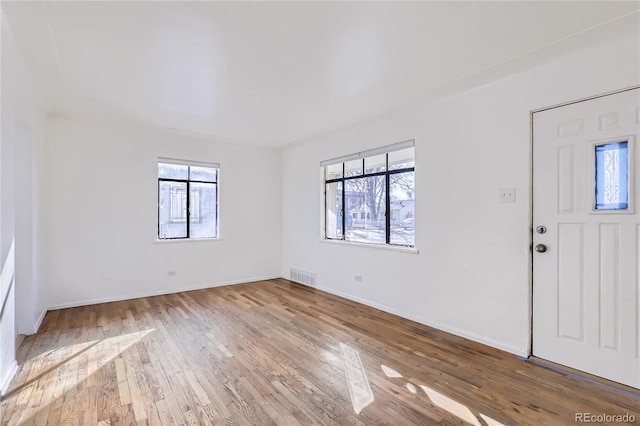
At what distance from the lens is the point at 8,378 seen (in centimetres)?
230

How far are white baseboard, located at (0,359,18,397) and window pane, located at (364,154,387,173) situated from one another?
163 inches

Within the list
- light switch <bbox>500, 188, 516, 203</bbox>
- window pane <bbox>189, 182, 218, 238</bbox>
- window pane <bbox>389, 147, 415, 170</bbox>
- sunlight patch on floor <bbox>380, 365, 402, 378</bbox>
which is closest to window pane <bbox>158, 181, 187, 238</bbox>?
window pane <bbox>189, 182, 218, 238</bbox>

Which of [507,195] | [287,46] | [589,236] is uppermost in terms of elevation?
[287,46]

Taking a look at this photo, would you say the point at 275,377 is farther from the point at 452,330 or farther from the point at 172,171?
the point at 172,171

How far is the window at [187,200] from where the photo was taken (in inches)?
197

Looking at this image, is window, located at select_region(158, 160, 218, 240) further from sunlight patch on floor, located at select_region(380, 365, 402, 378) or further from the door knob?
the door knob

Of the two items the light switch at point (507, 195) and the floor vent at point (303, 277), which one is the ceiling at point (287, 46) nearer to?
the light switch at point (507, 195)

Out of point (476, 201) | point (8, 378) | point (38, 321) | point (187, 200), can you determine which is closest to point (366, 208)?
point (476, 201)

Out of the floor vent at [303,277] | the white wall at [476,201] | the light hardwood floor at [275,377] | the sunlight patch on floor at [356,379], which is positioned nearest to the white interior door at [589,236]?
the white wall at [476,201]

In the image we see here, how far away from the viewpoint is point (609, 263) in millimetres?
2338

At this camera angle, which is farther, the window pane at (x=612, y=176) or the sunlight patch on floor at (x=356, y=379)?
the window pane at (x=612, y=176)

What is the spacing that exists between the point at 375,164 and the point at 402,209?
81 centimetres

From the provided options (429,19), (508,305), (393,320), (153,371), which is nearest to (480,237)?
(508,305)

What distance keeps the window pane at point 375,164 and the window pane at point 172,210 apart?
3022 millimetres
